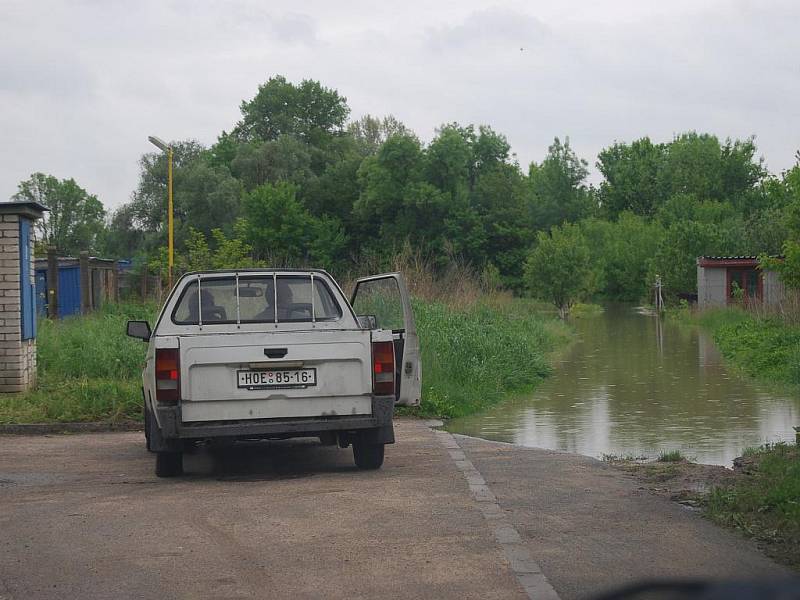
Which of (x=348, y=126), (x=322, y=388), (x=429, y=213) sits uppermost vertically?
(x=348, y=126)

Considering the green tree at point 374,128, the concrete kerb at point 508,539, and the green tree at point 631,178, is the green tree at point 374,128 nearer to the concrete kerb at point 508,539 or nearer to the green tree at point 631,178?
the green tree at point 631,178

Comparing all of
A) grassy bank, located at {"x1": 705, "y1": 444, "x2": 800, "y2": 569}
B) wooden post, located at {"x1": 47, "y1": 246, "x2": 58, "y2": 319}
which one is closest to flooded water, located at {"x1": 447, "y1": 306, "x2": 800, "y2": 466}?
grassy bank, located at {"x1": 705, "y1": 444, "x2": 800, "y2": 569}

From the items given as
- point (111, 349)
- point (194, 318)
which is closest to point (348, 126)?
point (111, 349)

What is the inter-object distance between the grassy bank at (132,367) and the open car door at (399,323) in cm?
334

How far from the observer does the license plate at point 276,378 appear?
963 cm

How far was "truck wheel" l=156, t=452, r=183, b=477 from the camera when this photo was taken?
10047mm

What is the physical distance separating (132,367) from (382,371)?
829 centimetres

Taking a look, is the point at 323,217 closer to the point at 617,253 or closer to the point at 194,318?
the point at 617,253

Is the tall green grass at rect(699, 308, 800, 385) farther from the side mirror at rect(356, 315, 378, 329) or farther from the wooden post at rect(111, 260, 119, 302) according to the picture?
the wooden post at rect(111, 260, 119, 302)

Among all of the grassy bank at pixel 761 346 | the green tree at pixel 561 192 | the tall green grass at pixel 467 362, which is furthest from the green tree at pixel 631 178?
the tall green grass at pixel 467 362

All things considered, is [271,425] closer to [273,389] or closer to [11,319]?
[273,389]

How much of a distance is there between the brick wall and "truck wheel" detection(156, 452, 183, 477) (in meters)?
6.16

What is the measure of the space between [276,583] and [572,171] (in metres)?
113

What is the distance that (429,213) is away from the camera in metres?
74.6
